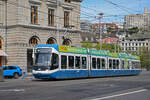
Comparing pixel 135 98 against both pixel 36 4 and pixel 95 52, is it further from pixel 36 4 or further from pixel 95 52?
pixel 36 4

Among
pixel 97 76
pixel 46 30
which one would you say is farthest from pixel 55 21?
pixel 97 76

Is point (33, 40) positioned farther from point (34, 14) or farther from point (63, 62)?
point (63, 62)

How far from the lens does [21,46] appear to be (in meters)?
40.8

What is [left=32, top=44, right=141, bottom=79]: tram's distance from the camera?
23.8 m

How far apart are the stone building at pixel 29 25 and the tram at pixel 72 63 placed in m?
13.4


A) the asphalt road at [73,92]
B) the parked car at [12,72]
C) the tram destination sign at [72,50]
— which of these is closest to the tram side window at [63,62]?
the tram destination sign at [72,50]

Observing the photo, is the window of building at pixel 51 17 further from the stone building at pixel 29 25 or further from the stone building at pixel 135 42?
the stone building at pixel 135 42

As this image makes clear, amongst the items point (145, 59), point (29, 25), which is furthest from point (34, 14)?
point (145, 59)

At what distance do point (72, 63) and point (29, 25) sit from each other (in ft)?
57.1

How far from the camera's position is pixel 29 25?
41.7 meters

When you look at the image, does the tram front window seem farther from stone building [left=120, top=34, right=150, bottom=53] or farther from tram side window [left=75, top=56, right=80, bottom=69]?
stone building [left=120, top=34, right=150, bottom=53]

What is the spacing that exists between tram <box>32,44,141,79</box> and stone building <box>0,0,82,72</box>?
13399 millimetres

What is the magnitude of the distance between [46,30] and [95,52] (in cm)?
1598

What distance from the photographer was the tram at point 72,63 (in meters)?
23.8
